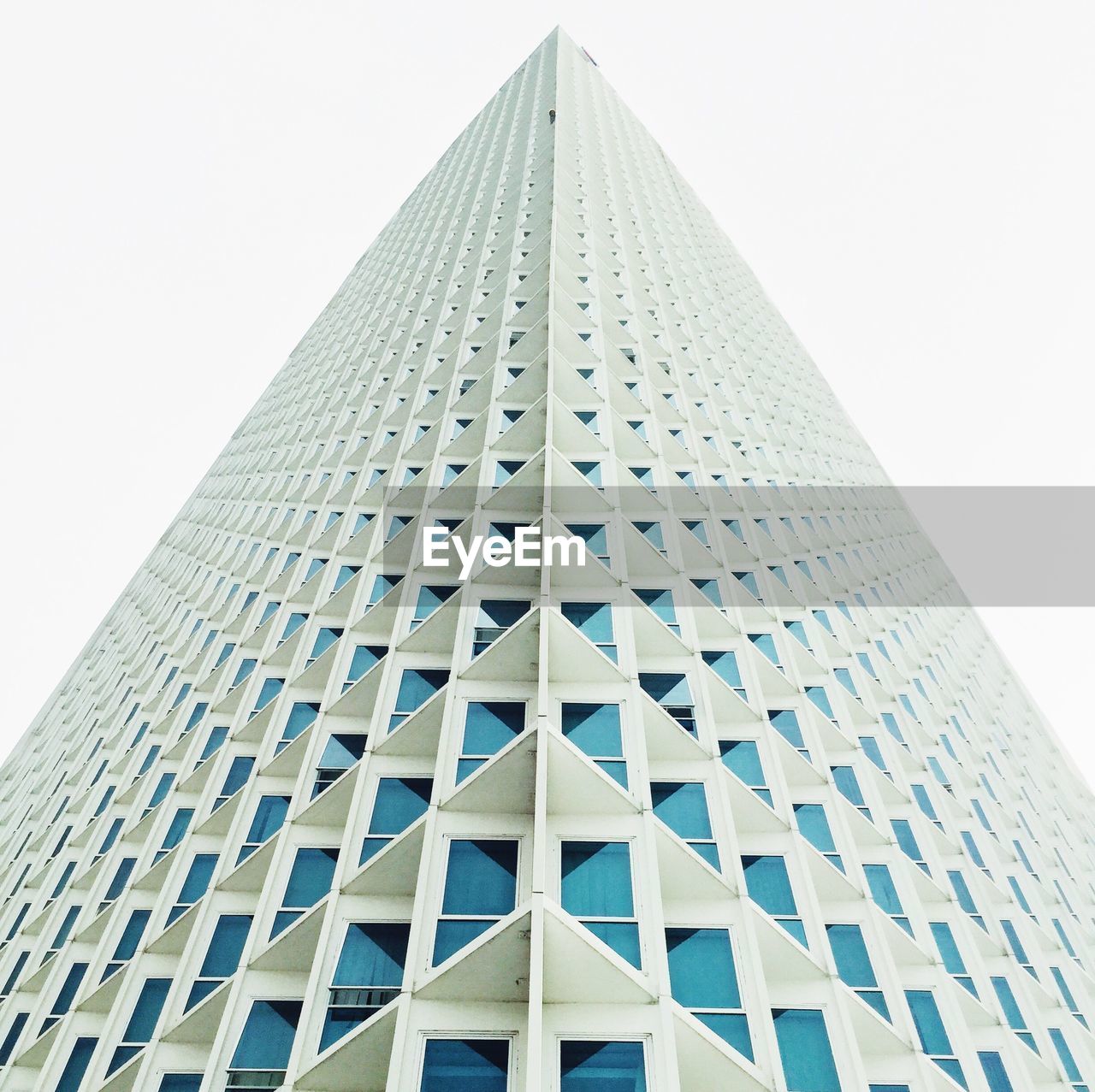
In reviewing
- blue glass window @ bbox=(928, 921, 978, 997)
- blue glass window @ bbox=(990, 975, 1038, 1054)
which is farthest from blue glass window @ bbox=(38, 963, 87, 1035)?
blue glass window @ bbox=(990, 975, 1038, 1054)

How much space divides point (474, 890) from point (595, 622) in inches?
227

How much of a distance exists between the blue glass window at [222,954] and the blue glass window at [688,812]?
7420 millimetres

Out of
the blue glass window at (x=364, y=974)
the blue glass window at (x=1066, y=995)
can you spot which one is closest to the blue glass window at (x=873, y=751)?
the blue glass window at (x=1066, y=995)

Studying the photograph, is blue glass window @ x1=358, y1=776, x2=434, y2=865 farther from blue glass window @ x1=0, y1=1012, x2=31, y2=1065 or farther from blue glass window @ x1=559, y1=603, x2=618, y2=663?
blue glass window @ x1=0, y1=1012, x2=31, y2=1065

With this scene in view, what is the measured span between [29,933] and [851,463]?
39072 mm

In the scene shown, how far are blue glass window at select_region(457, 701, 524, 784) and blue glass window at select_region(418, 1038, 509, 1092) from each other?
13.7ft

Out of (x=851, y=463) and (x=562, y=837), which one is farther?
(x=851, y=463)

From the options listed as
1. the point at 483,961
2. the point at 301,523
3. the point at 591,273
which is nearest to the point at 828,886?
the point at 483,961

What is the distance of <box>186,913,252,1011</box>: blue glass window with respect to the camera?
14.7 m

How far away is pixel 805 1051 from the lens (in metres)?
11.8

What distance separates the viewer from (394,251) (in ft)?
198

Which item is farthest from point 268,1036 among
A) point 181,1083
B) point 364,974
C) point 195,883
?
point 195,883

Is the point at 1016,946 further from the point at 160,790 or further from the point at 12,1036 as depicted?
the point at 12,1036

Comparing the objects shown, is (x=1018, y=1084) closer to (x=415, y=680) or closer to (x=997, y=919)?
(x=997, y=919)
